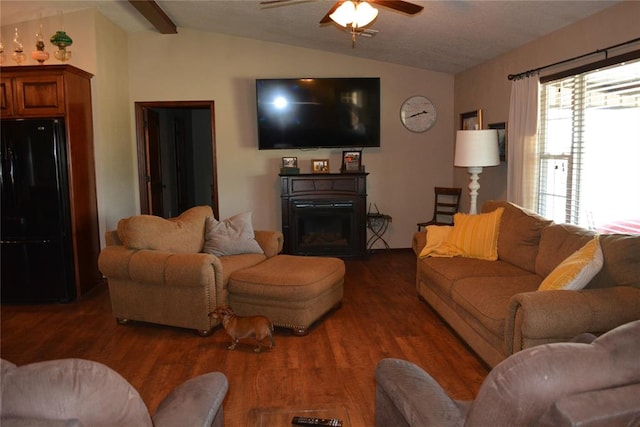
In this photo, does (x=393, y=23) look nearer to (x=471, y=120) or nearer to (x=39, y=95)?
(x=471, y=120)

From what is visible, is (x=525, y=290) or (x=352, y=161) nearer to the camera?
(x=525, y=290)

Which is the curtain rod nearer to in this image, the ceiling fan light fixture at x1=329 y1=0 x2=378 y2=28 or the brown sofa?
the brown sofa

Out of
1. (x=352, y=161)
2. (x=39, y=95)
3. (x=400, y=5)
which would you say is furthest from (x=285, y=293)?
(x=352, y=161)

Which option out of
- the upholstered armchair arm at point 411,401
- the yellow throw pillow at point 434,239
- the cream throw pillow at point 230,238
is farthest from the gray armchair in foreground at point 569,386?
the cream throw pillow at point 230,238

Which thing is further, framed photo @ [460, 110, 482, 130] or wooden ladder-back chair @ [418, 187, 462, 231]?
wooden ladder-back chair @ [418, 187, 462, 231]

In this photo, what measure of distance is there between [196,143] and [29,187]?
4955 millimetres

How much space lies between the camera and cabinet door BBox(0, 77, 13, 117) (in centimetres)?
471

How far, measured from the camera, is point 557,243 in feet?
11.4

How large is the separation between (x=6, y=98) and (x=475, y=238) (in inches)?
170

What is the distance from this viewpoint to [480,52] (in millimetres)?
5301

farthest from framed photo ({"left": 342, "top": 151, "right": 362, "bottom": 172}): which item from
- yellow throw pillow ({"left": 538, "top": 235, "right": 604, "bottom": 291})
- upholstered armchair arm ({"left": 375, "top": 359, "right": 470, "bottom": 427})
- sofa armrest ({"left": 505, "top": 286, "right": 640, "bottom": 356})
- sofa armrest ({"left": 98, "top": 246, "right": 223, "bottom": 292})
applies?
upholstered armchair arm ({"left": 375, "top": 359, "right": 470, "bottom": 427})

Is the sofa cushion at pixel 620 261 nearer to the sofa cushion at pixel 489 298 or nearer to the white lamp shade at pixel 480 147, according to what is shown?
the sofa cushion at pixel 489 298

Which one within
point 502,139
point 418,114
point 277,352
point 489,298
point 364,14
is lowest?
point 277,352

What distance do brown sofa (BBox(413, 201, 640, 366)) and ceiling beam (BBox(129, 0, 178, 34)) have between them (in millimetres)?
3358
